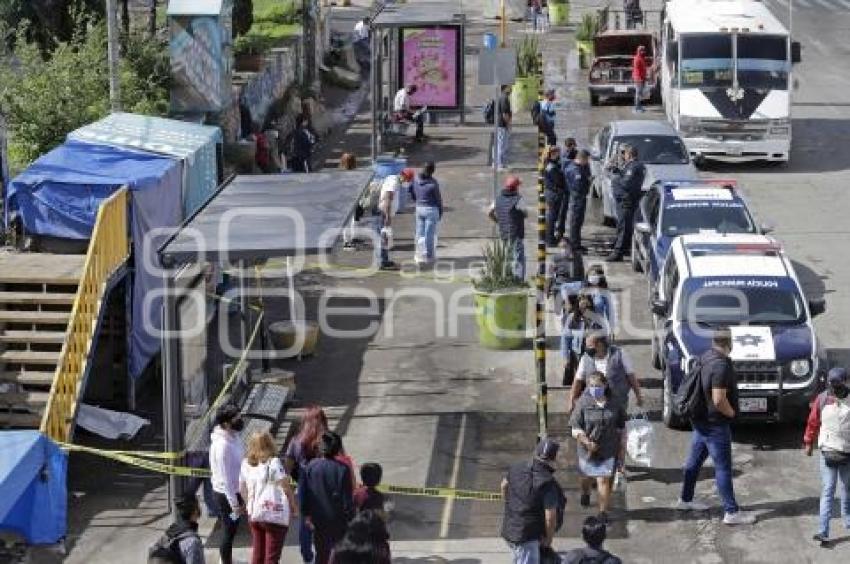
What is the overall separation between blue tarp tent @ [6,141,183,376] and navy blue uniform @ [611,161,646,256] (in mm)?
8425

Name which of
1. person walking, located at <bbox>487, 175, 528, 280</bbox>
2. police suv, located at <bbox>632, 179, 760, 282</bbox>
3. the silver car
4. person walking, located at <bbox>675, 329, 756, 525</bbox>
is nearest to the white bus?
the silver car

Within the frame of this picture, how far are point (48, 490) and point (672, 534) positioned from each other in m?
5.72

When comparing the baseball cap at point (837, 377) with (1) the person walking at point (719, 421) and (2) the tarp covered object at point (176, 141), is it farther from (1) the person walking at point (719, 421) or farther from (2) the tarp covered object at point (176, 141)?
(2) the tarp covered object at point (176, 141)

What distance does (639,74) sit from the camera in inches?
1556

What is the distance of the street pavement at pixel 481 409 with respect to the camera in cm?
1552

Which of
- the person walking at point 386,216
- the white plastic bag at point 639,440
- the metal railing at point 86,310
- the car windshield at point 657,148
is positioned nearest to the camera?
the white plastic bag at point 639,440

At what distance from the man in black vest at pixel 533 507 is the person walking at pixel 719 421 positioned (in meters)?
2.61

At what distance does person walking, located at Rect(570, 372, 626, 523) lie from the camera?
50.9 feet

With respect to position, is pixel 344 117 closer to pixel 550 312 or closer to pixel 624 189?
pixel 624 189

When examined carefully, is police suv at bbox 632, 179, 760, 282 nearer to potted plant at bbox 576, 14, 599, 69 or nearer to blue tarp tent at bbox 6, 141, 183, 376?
blue tarp tent at bbox 6, 141, 183, 376

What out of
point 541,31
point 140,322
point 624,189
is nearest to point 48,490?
point 140,322

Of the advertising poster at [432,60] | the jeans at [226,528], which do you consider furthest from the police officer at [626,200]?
the jeans at [226,528]

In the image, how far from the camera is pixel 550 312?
23.1 m

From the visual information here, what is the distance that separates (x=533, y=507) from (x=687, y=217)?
439 inches
